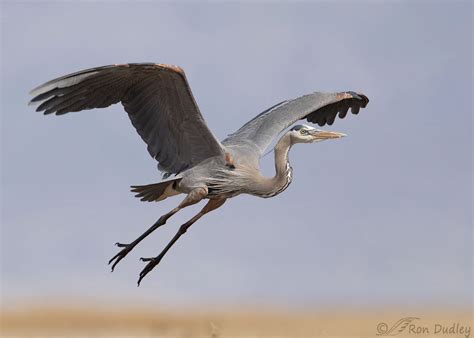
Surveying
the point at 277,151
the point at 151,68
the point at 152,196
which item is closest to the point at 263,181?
the point at 277,151

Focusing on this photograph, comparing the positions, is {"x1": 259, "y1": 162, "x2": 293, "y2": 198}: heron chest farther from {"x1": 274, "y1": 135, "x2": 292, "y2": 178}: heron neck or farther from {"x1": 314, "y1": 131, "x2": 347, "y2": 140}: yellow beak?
{"x1": 314, "y1": 131, "x2": 347, "y2": 140}: yellow beak

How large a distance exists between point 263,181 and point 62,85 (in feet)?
10.4

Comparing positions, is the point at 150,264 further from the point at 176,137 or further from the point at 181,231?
the point at 176,137

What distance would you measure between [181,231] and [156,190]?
2.53 ft

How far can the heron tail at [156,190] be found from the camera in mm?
13555

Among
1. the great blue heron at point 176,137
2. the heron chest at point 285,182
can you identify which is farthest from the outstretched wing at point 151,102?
the heron chest at point 285,182

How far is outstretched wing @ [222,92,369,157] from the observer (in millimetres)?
14594

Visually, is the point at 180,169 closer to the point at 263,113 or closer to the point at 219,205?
the point at 219,205

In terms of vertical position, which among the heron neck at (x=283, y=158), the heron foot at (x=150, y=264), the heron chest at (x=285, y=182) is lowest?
the heron foot at (x=150, y=264)

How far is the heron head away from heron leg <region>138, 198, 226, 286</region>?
135cm

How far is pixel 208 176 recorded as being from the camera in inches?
538

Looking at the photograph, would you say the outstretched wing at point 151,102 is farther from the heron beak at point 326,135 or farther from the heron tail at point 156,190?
the heron beak at point 326,135
